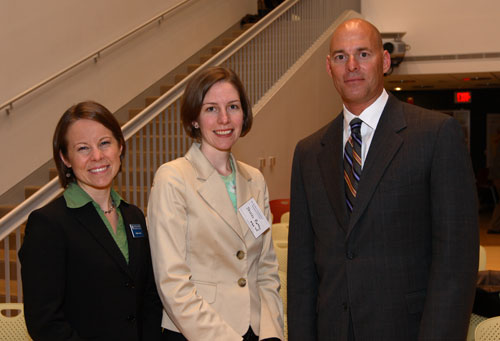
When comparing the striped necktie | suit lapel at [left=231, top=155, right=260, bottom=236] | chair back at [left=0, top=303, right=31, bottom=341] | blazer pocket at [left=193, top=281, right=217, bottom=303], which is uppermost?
the striped necktie

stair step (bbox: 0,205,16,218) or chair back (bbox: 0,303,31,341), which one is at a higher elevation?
stair step (bbox: 0,205,16,218)

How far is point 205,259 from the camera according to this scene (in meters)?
2.07

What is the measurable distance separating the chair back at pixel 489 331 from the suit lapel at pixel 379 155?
41.8 inches

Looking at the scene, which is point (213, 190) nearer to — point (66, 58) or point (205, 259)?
point (205, 259)

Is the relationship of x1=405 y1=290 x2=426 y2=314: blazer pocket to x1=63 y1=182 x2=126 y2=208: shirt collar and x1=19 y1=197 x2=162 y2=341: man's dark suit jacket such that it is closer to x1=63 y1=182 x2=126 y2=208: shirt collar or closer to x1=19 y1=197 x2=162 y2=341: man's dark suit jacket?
x1=19 y1=197 x2=162 y2=341: man's dark suit jacket

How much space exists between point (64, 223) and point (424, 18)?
9.96m

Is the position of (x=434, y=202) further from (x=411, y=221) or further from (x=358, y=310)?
(x=358, y=310)

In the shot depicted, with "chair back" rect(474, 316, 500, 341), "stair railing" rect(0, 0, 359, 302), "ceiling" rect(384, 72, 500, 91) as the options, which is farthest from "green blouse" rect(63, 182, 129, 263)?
"ceiling" rect(384, 72, 500, 91)

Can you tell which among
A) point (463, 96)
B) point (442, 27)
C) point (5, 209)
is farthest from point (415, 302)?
point (463, 96)

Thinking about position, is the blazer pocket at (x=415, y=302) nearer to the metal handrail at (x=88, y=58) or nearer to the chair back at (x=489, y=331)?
the chair back at (x=489, y=331)

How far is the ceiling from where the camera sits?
38.8 feet

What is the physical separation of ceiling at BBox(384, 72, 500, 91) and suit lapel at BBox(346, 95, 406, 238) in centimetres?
999

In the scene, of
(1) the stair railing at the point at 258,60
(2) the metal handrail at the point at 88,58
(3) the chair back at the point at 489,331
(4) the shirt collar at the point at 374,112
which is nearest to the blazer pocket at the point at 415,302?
(4) the shirt collar at the point at 374,112

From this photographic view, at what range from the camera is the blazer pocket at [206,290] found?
2043 millimetres
